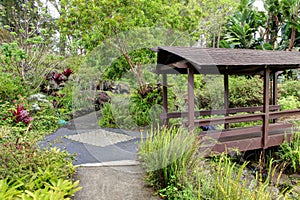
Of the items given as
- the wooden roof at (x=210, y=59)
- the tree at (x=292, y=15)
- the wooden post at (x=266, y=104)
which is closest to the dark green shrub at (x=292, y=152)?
the wooden post at (x=266, y=104)

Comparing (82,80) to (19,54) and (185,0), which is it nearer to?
(19,54)

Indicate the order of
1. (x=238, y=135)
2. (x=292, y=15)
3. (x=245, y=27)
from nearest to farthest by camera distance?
(x=238, y=135) → (x=292, y=15) → (x=245, y=27)

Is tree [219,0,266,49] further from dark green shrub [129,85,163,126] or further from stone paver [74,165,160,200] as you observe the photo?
stone paver [74,165,160,200]

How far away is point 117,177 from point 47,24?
31.3ft

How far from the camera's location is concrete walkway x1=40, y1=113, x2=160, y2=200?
3131 mm

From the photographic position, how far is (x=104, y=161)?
4359 millimetres

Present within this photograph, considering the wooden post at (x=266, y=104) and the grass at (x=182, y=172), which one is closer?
the grass at (x=182, y=172)

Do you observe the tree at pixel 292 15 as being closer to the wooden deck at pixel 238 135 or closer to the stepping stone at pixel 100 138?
the wooden deck at pixel 238 135

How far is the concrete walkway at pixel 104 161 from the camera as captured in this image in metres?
3.13

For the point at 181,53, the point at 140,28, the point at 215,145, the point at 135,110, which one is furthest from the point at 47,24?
the point at 215,145

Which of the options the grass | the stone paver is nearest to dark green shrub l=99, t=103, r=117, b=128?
the stone paver

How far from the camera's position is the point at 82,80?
9.12m

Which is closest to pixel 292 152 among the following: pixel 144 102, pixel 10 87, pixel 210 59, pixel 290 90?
pixel 210 59

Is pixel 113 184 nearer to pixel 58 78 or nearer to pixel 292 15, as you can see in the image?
pixel 58 78
